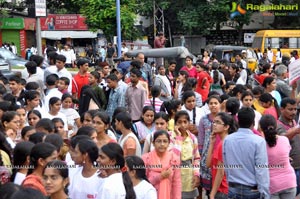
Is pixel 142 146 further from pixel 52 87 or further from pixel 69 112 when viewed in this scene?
pixel 52 87

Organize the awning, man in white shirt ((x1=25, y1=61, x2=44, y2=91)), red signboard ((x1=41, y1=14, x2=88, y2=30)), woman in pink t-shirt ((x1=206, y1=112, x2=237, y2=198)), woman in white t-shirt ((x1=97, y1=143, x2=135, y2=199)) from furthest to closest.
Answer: the awning < red signboard ((x1=41, y1=14, x2=88, y2=30)) < man in white shirt ((x1=25, y1=61, x2=44, y2=91)) < woman in pink t-shirt ((x1=206, y1=112, x2=237, y2=198)) < woman in white t-shirt ((x1=97, y1=143, x2=135, y2=199))

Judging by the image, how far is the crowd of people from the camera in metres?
5.43

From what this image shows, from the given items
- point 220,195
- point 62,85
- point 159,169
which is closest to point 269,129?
point 220,195

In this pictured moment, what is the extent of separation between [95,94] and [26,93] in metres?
1.72

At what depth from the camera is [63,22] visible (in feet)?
132

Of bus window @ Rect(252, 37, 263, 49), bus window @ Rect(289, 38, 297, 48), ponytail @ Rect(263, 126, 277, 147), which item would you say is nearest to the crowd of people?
ponytail @ Rect(263, 126, 277, 147)

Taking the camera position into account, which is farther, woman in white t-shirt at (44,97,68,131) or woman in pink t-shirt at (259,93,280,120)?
woman in pink t-shirt at (259,93,280,120)

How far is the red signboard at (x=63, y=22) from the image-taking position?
39.9m

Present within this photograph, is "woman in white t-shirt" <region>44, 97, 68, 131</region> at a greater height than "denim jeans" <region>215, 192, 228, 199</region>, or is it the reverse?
"woman in white t-shirt" <region>44, 97, 68, 131</region>

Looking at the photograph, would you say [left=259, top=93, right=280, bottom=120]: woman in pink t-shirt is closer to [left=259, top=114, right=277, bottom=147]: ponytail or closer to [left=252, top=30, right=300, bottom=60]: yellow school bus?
[left=259, top=114, right=277, bottom=147]: ponytail

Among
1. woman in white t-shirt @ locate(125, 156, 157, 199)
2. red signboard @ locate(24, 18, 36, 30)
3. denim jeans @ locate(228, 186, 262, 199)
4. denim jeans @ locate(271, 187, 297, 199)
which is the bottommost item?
denim jeans @ locate(271, 187, 297, 199)

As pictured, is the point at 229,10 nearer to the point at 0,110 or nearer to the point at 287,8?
the point at 287,8

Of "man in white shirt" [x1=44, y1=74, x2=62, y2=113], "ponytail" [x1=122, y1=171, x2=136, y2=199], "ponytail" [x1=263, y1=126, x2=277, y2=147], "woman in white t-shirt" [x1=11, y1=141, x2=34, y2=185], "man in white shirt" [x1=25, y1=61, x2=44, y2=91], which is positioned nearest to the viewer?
"ponytail" [x1=122, y1=171, x2=136, y2=199]

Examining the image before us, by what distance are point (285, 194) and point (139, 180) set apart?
6.22ft
